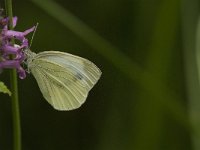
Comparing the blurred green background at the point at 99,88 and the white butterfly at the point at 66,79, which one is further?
the blurred green background at the point at 99,88

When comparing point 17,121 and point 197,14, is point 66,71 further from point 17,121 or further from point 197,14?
point 197,14

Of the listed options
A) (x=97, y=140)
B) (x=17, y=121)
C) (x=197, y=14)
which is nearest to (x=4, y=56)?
(x=17, y=121)

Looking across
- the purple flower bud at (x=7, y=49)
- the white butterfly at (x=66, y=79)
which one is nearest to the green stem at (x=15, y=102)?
the purple flower bud at (x=7, y=49)

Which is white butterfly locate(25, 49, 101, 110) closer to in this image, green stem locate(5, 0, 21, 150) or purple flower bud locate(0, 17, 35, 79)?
purple flower bud locate(0, 17, 35, 79)

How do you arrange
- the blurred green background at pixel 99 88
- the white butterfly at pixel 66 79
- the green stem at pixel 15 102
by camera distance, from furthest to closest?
the blurred green background at pixel 99 88
the white butterfly at pixel 66 79
the green stem at pixel 15 102

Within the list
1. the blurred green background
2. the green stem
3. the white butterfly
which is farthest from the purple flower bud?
the blurred green background

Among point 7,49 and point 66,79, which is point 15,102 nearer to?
point 7,49

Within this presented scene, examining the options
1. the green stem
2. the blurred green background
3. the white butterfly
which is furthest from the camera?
the blurred green background

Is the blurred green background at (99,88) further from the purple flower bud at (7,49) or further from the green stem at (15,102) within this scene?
the green stem at (15,102)
